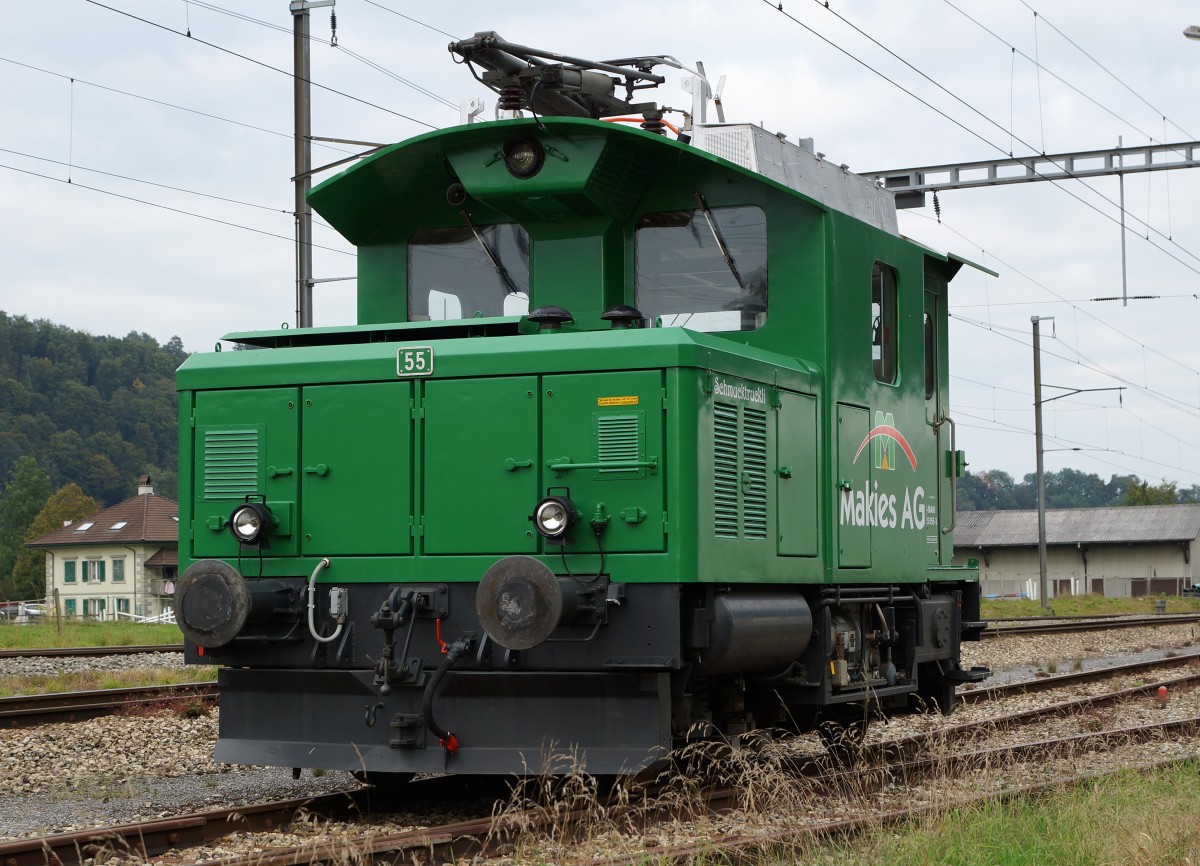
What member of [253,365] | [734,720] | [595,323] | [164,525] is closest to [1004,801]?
[734,720]

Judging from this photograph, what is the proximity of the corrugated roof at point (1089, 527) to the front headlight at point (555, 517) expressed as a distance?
232 ft

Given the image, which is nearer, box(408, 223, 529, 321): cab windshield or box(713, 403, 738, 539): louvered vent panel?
box(713, 403, 738, 539): louvered vent panel

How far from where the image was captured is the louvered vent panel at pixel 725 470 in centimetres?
733

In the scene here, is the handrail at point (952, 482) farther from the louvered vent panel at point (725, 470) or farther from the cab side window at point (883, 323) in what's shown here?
the louvered vent panel at point (725, 470)

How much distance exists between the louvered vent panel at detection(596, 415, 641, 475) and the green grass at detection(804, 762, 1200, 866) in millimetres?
2009

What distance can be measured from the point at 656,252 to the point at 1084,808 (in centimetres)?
373

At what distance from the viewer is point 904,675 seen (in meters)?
9.38

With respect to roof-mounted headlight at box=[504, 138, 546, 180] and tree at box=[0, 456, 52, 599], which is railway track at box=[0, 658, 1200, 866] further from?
tree at box=[0, 456, 52, 599]

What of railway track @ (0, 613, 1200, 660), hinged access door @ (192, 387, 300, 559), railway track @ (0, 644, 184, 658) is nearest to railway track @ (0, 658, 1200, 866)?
hinged access door @ (192, 387, 300, 559)

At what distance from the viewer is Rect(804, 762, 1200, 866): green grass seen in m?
5.98

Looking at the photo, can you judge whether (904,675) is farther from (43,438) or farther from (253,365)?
(43,438)

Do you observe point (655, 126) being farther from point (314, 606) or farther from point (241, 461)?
point (314, 606)

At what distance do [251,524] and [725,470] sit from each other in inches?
95.1

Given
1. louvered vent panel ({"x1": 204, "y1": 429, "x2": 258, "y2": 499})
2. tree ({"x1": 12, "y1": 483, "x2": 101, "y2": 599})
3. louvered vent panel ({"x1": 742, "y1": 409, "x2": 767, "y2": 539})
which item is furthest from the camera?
tree ({"x1": 12, "y1": 483, "x2": 101, "y2": 599})
